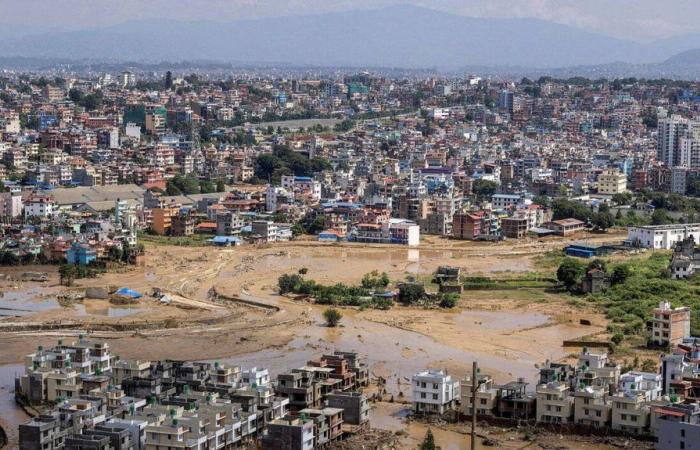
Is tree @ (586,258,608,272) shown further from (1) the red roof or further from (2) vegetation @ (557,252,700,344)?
(1) the red roof

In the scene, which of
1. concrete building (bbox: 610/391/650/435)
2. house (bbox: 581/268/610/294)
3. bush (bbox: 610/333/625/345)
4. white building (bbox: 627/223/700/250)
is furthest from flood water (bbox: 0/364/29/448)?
white building (bbox: 627/223/700/250)

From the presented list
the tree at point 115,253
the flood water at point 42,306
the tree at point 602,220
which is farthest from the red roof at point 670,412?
the tree at point 602,220

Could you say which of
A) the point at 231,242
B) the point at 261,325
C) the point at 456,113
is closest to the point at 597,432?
the point at 261,325

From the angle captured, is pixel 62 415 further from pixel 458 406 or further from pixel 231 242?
pixel 231 242

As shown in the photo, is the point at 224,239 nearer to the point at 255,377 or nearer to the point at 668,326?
the point at 668,326

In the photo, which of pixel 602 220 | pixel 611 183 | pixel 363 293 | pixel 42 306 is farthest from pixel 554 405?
pixel 611 183
